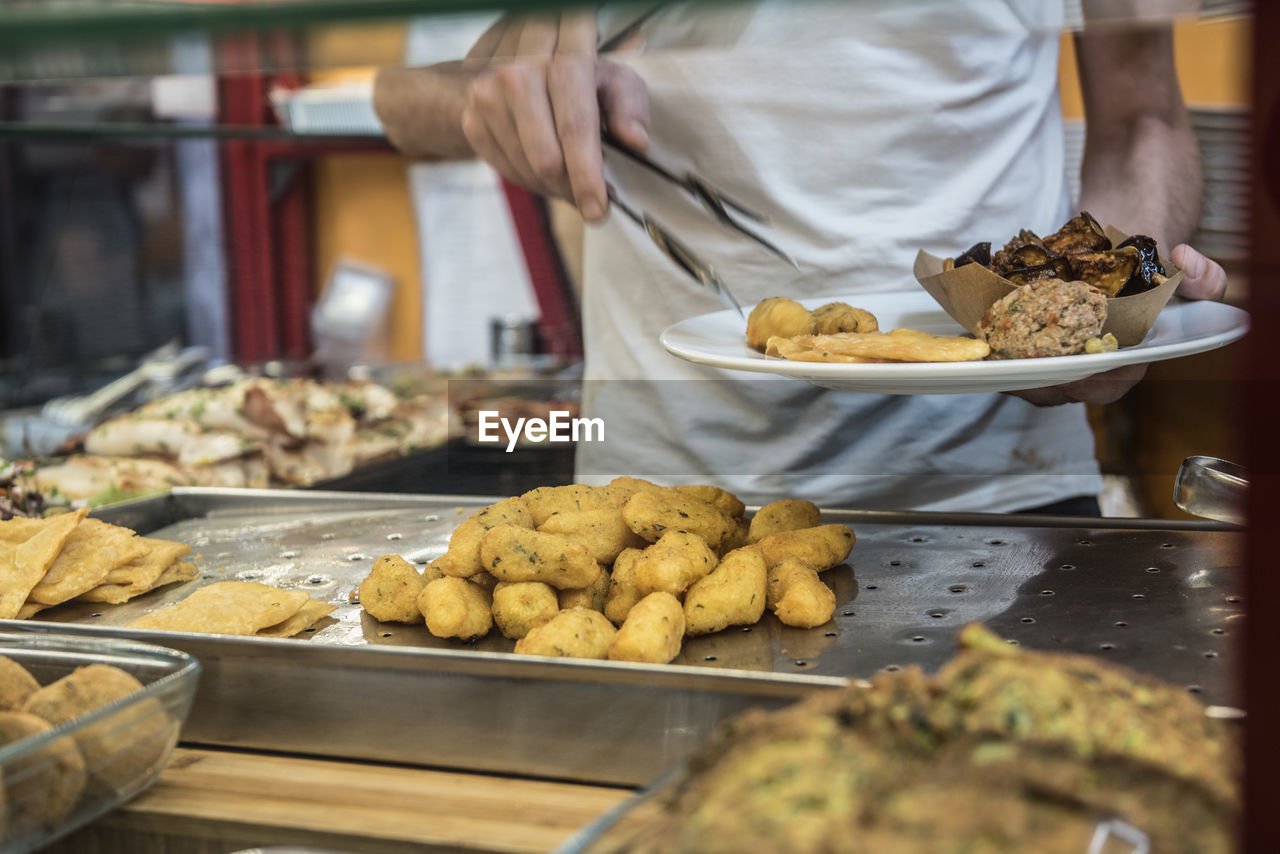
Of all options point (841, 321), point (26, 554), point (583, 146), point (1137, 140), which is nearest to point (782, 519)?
point (841, 321)

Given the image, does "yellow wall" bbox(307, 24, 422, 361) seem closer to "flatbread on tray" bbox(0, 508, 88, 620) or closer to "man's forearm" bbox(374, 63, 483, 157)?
"man's forearm" bbox(374, 63, 483, 157)

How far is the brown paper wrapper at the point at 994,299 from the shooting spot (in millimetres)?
1025

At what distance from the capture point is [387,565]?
41.1 inches

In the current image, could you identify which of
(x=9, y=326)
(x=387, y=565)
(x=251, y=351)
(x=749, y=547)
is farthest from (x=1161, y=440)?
(x=9, y=326)

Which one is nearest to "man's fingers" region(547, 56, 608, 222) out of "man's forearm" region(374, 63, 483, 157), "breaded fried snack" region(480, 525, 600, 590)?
"man's forearm" region(374, 63, 483, 157)

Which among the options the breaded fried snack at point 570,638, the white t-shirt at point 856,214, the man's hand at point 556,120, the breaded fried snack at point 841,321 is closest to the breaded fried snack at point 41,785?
the breaded fried snack at point 570,638

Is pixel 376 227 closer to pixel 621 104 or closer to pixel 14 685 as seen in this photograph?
pixel 621 104

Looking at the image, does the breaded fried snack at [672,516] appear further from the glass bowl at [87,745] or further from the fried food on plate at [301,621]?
the glass bowl at [87,745]

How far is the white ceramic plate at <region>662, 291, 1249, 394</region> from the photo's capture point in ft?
2.87

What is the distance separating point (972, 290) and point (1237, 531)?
405 millimetres

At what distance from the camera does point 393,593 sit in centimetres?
102

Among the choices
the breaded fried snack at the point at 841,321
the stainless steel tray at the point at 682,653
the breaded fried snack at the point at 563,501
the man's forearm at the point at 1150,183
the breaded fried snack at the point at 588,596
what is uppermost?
A: the man's forearm at the point at 1150,183

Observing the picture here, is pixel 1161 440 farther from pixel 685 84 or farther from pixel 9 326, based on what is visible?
pixel 9 326

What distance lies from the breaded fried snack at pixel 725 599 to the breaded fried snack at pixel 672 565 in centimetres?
1
